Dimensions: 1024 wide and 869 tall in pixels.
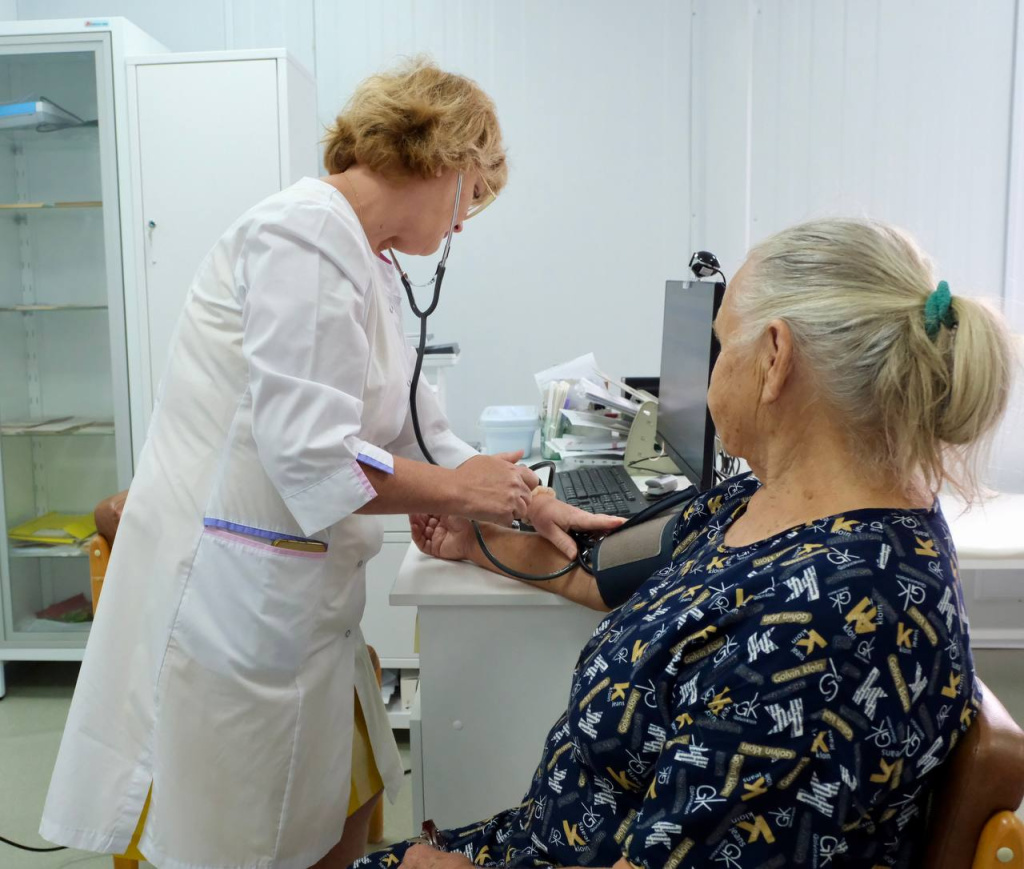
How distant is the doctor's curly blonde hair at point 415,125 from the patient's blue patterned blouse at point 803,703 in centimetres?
69

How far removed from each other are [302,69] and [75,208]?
81 cm

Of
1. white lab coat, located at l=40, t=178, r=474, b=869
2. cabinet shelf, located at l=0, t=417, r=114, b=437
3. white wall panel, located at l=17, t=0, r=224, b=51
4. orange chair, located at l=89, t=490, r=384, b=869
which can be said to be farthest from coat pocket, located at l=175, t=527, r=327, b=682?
white wall panel, located at l=17, t=0, r=224, b=51

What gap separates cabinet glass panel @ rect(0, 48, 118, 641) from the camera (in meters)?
2.82

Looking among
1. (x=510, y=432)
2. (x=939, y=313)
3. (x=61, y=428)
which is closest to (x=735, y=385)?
(x=939, y=313)

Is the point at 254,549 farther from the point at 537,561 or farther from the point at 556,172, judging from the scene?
the point at 556,172

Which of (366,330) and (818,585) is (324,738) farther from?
(818,585)

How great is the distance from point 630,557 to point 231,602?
1.66 feet

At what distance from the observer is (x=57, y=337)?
2.97 metres

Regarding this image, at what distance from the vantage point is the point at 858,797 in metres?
0.67

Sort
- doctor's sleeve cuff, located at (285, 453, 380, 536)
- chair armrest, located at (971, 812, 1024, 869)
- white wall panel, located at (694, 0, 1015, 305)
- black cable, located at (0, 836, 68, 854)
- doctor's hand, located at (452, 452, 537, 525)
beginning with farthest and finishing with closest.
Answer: white wall panel, located at (694, 0, 1015, 305) < black cable, located at (0, 836, 68, 854) < doctor's hand, located at (452, 452, 537, 525) < doctor's sleeve cuff, located at (285, 453, 380, 536) < chair armrest, located at (971, 812, 1024, 869)

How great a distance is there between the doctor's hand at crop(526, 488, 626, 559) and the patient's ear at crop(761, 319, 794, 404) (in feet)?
1.49

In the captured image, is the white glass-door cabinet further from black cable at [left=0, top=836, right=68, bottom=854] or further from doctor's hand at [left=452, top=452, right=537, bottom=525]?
doctor's hand at [left=452, top=452, right=537, bottom=525]

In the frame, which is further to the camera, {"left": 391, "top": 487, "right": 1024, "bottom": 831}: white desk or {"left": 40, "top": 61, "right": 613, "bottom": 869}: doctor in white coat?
{"left": 391, "top": 487, "right": 1024, "bottom": 831}: white desk

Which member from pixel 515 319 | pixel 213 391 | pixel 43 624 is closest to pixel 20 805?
pixel 43 624
